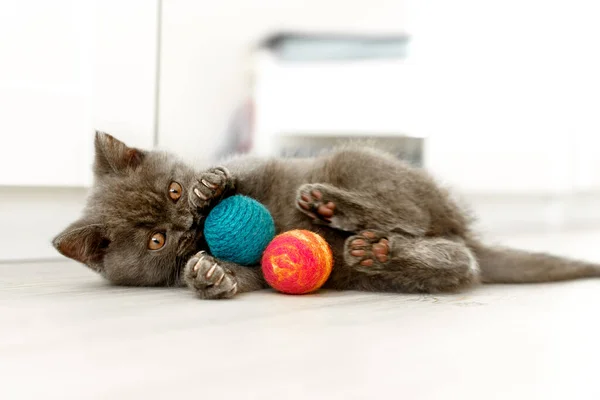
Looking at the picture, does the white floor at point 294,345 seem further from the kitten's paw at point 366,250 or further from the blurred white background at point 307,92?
the blurred white background at point 307,92

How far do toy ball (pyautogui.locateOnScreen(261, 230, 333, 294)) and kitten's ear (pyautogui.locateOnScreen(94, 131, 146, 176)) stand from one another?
15.5 inches

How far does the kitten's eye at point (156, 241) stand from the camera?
1.49 meters

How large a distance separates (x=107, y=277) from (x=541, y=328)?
94 centimetres

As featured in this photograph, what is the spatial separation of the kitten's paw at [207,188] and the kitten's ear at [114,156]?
0.72 feet

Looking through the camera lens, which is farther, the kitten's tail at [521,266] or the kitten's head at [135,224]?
the kitten's tail at [521,266]

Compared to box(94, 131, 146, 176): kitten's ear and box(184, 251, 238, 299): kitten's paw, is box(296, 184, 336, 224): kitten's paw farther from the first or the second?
box(94, 131, 146, 176): kitten's ear

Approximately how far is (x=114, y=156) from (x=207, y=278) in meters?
0.38

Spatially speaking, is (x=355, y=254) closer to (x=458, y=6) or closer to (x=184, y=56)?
(x=184, y=56)

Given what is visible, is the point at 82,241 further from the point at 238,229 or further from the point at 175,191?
the point at 238,229

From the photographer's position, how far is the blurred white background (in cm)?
200

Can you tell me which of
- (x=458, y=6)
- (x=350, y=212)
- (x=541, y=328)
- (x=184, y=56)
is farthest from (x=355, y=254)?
(x=458, y=6)

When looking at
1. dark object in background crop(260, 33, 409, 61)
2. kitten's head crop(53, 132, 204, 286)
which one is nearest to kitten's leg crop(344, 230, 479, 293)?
kitten's head crop(53, 132, 204, 286)

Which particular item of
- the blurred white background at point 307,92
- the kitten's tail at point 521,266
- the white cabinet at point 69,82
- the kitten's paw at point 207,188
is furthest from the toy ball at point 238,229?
the white cabinet at point 69,82

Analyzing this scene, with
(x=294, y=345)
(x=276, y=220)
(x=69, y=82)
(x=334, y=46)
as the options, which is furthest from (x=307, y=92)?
(x=294, y=345)
